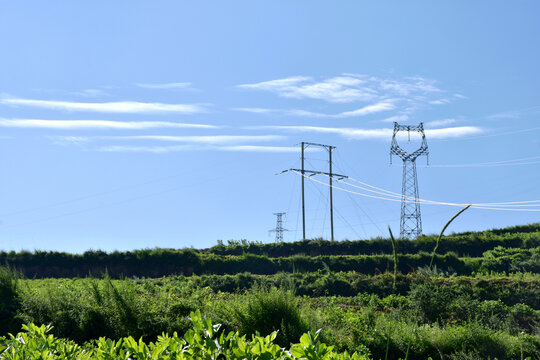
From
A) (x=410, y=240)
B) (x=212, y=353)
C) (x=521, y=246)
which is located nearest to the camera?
(x=212, y=353)

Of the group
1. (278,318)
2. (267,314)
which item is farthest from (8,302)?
(278,318)

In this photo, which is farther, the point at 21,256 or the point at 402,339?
the point at 21,256

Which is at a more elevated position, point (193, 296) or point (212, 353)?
point (212, 353)

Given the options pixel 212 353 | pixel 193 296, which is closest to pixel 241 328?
pixel 193 296

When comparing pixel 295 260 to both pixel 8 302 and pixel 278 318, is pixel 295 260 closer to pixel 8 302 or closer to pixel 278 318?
pixel 8 302

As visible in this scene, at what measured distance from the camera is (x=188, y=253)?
25016mm

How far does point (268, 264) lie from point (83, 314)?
528 inches

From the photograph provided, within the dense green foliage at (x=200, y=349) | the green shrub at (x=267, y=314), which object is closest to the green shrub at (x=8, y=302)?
the green shrub at (x=267, y=314)

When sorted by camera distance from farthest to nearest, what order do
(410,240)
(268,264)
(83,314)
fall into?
(410,240)
(268,264)
(83,314)

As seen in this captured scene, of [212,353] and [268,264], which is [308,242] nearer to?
[268,264]

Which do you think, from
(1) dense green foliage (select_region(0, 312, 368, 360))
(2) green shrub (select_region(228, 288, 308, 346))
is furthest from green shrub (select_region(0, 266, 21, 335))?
(1) dense green foliage (select_region(0, 312, 368, 360))

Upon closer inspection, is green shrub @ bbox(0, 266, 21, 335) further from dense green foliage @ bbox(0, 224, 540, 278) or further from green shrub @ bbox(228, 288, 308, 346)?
dense green foliage @ bbox(0, 224, 540, 278)

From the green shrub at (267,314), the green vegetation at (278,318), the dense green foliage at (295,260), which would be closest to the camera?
the green vegetation at (278,318)

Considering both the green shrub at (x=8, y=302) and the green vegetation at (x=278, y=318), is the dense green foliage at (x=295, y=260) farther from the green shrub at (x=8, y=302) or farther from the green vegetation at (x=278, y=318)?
the green shrub at (x=8, y=302)
